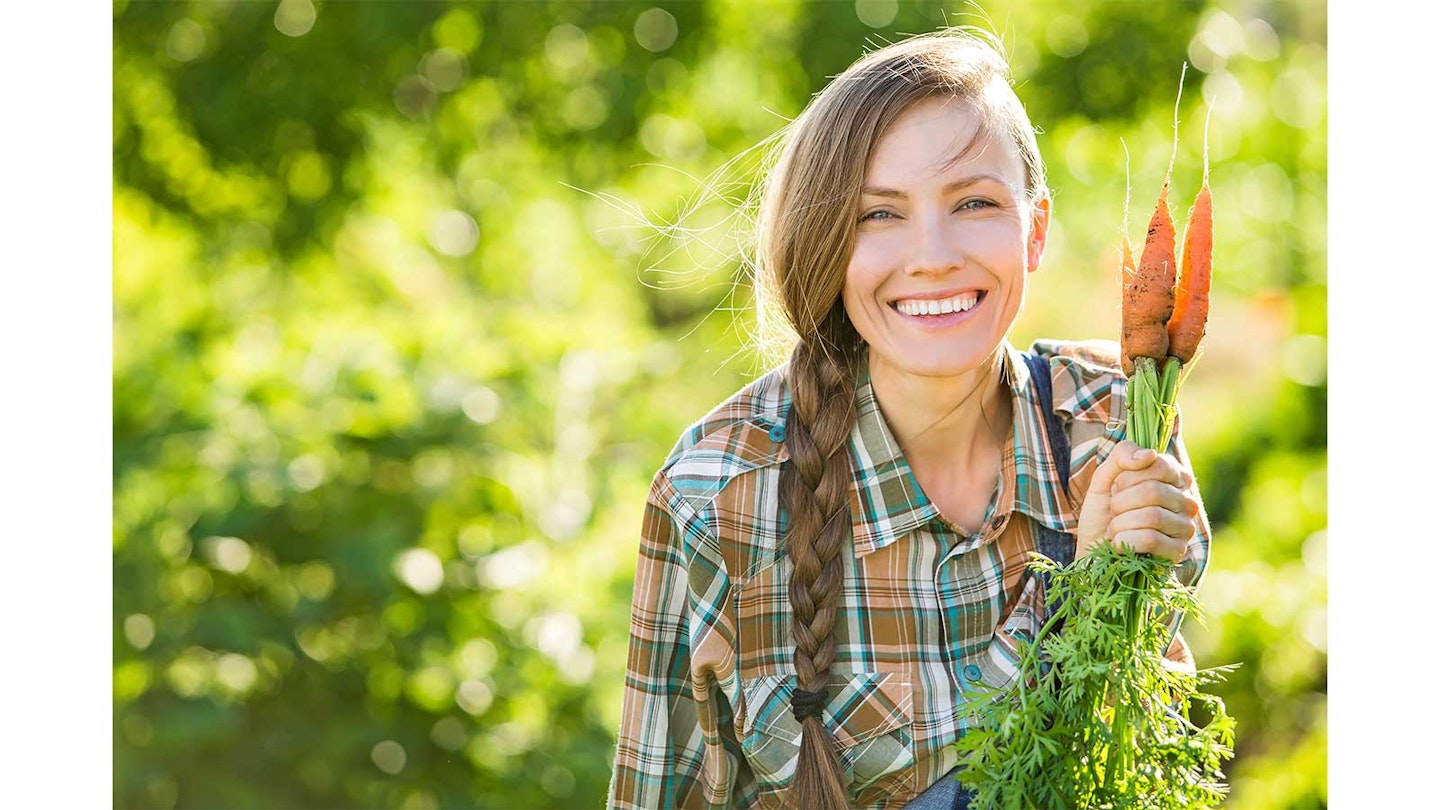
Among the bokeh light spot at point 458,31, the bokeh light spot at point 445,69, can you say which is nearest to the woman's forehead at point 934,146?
the bokeh light spot at point 458,31

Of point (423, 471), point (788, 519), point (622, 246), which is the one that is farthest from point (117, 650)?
point (788, 519)

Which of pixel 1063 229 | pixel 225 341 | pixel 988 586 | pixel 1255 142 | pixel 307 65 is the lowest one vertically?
pixel 988 586

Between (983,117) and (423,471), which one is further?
(423,471)

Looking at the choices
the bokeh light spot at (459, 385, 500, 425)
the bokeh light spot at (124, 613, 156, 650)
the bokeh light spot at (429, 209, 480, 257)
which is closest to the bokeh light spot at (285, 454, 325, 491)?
the bokeh light spot at (459, 385, 500, 425)

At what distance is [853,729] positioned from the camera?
1894 mm

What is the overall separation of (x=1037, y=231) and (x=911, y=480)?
42 centimetres

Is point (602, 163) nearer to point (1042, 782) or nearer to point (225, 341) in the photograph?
point (225, 341)

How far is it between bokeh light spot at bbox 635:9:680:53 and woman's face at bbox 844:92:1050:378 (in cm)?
419

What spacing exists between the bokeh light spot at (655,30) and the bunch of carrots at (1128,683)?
4442 mm

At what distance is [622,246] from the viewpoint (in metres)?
5.93

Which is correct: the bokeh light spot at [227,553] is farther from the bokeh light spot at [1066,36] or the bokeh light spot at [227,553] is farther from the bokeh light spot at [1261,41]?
the bokeh light spot at [1261,41]

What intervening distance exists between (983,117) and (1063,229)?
3.66 metres

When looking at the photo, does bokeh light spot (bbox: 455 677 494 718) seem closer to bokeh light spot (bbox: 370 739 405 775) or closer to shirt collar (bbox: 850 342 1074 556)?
bokeh light spot (bbox: 370 739 405 775)

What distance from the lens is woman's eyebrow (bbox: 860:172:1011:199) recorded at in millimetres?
1804
